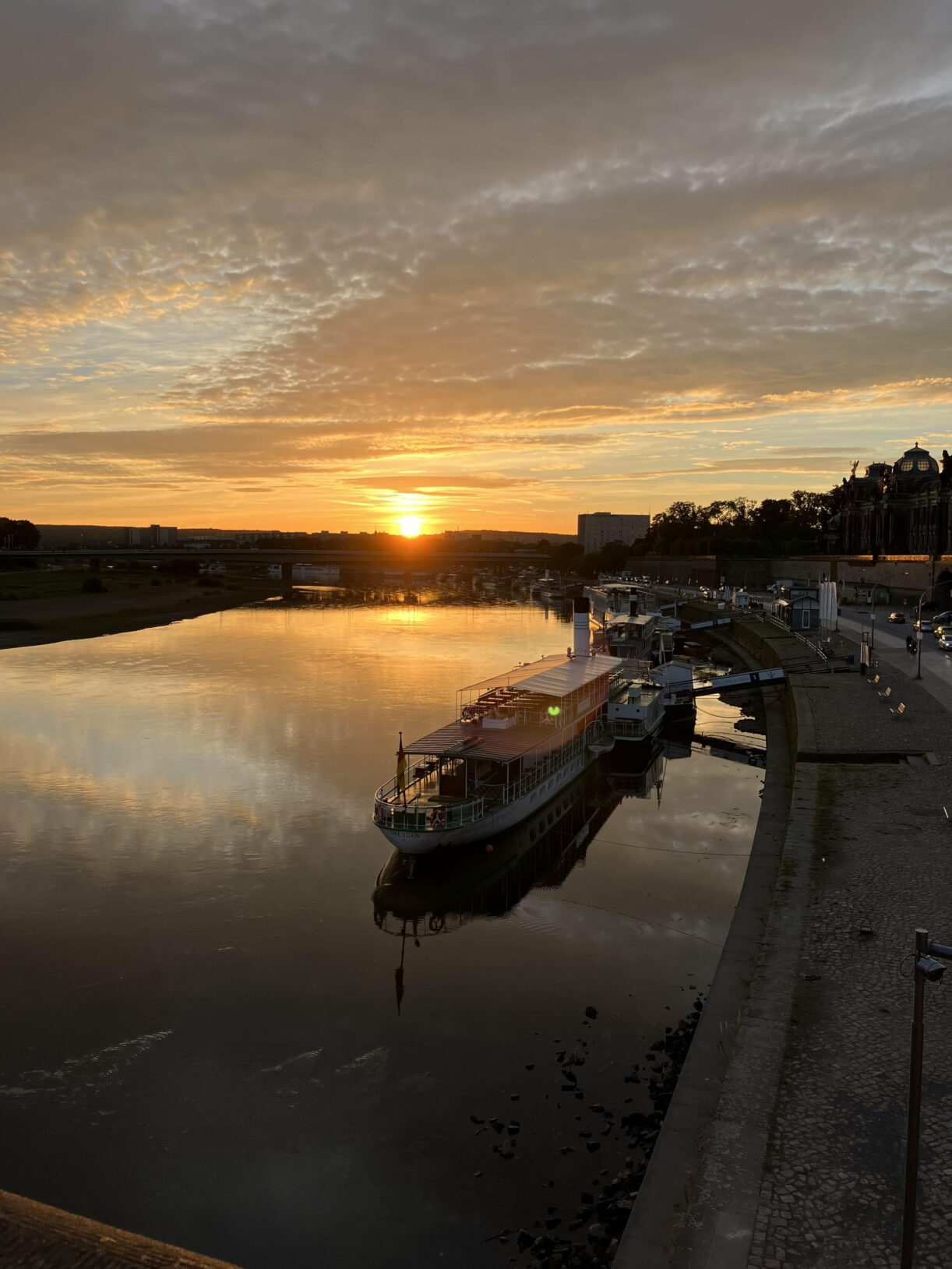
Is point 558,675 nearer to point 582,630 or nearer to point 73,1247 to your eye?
point 582,630

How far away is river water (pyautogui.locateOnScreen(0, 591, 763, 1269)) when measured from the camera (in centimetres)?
1217

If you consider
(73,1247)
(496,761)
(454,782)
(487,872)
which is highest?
(496,761)

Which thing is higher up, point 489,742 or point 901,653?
Answer: point 901,653

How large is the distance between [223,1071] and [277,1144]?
2180mm

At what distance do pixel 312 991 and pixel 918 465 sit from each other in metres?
123

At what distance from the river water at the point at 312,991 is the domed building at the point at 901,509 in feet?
262

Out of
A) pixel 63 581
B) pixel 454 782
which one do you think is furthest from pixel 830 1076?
pixel 63 581

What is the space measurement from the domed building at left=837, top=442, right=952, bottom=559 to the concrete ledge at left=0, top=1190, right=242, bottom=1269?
341 feet

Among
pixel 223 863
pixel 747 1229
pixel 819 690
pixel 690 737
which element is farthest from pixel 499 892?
pixel 819 690

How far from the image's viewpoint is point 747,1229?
29.8 feet

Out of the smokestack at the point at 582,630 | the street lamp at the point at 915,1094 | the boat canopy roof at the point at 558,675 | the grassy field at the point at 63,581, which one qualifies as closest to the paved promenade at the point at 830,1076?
the street lamp at the point at 915,1094

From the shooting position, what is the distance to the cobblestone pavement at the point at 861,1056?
9.07 metres

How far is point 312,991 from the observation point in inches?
689

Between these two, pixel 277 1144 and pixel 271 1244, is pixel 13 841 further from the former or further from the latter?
pixel 271 1244
